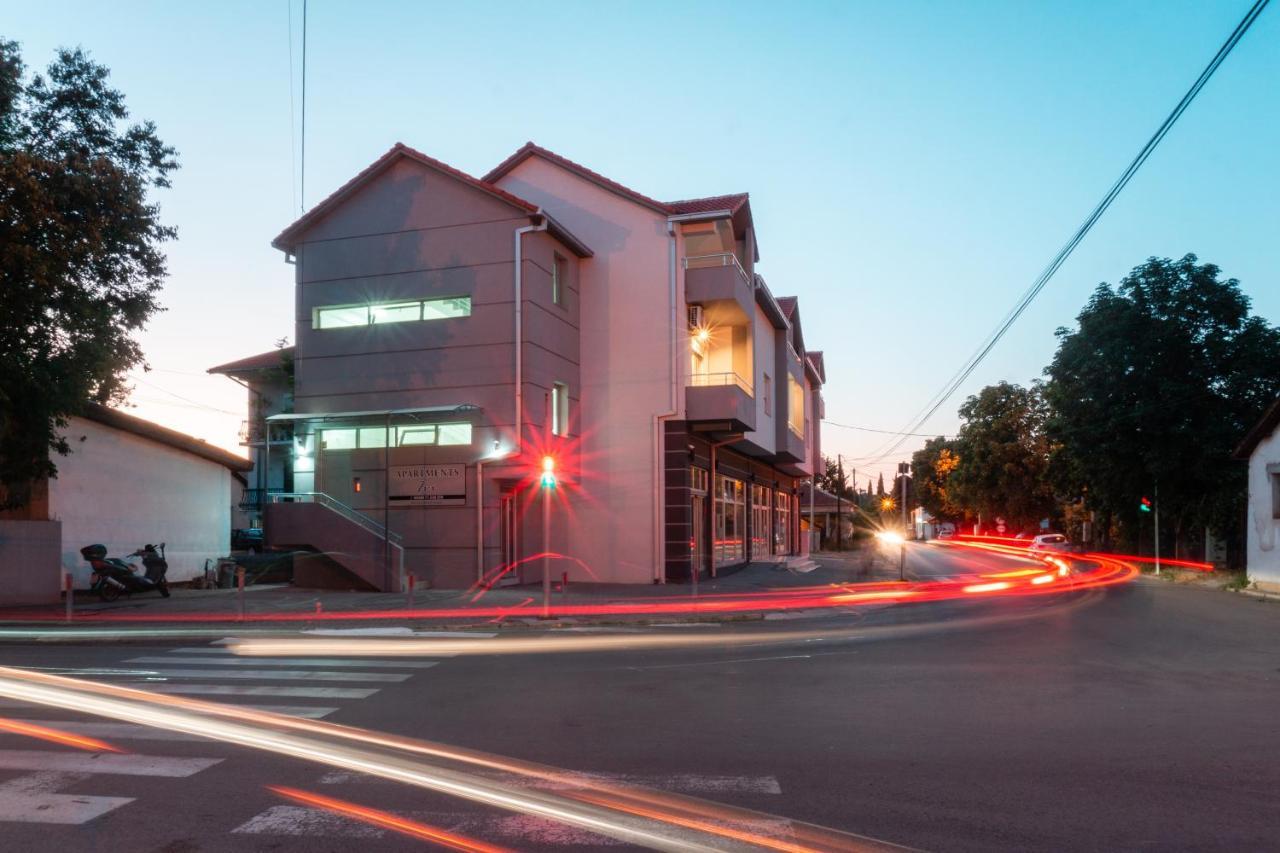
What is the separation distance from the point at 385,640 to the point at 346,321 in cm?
1308

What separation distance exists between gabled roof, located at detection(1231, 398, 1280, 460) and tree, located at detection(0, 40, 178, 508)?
1084 inches

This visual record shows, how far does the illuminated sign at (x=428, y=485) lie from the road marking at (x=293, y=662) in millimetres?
11266

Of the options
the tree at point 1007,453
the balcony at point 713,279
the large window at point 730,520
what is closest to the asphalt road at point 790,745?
the balcony at point 713,279

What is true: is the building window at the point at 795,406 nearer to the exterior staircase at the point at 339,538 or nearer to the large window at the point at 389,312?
the large window at the point at 389,312

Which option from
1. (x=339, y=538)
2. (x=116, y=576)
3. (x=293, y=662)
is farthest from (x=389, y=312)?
(x=293, y=662)

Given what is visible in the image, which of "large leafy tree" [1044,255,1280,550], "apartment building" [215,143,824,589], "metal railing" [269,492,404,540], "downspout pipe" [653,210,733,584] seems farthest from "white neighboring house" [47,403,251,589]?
"large leafy tree" [1044,255,1280,550]

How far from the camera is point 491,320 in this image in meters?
24.6

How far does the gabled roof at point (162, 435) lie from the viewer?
2305cm

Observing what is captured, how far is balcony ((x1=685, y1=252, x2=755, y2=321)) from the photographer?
92.3ft

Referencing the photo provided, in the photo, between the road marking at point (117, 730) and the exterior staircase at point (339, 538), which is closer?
the road marking at point (117, 730)

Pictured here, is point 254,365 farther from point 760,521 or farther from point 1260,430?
point 1260,430

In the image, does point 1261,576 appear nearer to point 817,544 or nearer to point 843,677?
point 843,677

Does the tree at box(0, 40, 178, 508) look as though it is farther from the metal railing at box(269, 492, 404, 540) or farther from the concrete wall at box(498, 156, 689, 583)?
the concrete wall at box(498, 156, 689, 583)

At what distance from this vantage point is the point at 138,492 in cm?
2472
